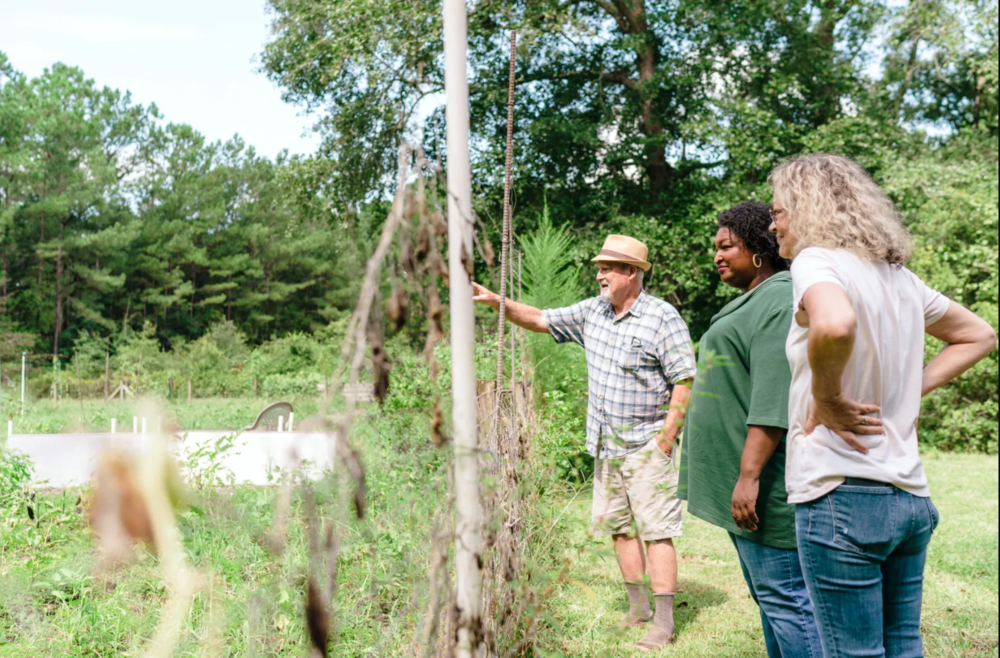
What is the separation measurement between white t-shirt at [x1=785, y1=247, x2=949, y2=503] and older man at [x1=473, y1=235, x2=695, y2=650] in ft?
4.82

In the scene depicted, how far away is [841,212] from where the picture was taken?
1.69m

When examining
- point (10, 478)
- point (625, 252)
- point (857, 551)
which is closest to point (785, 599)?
point (857, 551)

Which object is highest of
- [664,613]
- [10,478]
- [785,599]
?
[10,478]

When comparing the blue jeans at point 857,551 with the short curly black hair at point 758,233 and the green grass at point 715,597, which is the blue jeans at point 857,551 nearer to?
the green grass at point 715,597

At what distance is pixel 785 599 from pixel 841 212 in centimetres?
108

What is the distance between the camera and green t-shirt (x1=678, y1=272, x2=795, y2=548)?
210 cm

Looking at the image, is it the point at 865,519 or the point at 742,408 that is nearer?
the point at 865,519

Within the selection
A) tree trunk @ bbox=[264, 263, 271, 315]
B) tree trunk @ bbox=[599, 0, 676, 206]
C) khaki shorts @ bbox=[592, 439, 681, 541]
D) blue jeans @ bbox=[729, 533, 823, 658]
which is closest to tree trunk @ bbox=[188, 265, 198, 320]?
tree trunk @ bbox=[264, 263, 271, 315]

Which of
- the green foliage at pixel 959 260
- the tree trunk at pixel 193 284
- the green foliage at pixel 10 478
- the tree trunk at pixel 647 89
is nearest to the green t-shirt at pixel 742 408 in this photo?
the green foliage at pixel 10 478

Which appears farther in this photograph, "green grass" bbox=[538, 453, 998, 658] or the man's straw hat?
the man's straw hat

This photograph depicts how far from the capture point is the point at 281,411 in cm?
783

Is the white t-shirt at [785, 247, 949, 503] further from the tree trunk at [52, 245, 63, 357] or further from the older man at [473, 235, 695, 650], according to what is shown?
the tree trunk at [52, 245, 63, 357]

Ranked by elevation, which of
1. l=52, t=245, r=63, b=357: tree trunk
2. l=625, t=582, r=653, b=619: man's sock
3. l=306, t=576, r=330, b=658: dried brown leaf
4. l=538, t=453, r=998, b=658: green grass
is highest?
l=52, t=245, r=63, b=357: tree trunk

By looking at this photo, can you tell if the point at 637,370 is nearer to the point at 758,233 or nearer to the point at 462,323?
the point at 758,233
